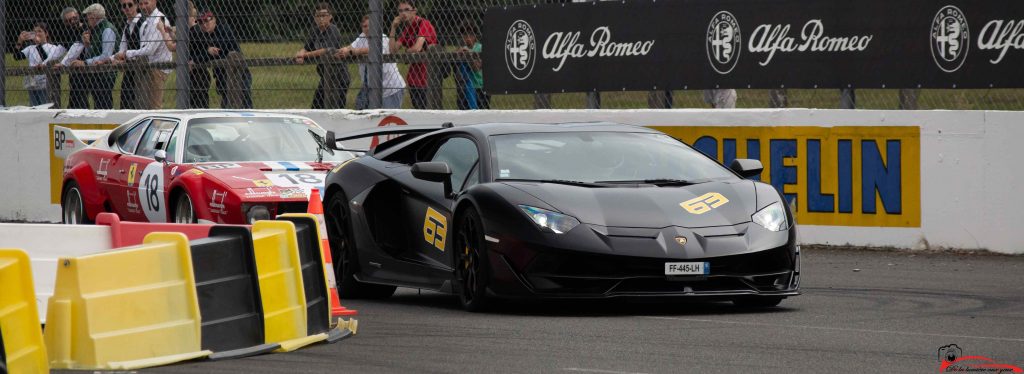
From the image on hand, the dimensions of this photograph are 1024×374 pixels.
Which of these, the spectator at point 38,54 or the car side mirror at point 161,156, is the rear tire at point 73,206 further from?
the spectator at point 38,54

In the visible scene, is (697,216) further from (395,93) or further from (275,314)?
(395,93)

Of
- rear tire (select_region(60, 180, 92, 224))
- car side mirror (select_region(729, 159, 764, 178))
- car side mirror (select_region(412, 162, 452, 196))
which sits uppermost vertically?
car side mirror (select_region(412, 162, 452, 196))

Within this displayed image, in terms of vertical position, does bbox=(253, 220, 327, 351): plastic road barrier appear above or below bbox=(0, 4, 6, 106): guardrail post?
below

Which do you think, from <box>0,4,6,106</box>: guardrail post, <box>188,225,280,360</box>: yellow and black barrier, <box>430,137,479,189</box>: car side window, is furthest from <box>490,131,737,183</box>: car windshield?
<box>0,4,6,106</box>: guardrail post

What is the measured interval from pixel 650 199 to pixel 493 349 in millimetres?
1948

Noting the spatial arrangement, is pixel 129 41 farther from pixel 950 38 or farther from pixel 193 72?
pixel 950 38

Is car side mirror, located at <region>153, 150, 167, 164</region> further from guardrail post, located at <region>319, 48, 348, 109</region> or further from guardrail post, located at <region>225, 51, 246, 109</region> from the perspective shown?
guardrail post, located at <region>225, 51, 246, 109</region>

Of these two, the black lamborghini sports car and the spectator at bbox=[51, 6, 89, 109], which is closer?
the black lamborghini sports car

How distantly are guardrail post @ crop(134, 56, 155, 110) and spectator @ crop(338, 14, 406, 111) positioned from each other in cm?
325

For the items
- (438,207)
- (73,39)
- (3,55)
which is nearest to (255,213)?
(438,207)

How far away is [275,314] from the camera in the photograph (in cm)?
766

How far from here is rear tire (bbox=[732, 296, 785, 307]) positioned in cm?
953

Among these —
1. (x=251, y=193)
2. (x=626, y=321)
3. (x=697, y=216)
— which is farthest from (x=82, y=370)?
(x=251, y=193)

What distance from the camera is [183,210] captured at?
13.9 metres
